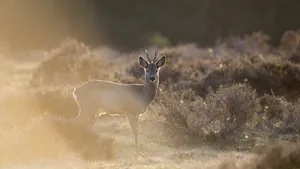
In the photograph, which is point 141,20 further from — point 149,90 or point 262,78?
point 149,90

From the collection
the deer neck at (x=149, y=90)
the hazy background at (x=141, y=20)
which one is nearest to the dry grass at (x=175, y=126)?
the deer neck at (x=149, y=90)

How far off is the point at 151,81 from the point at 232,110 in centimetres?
235

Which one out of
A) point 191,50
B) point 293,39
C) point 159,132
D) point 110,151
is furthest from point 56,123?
point 293,39

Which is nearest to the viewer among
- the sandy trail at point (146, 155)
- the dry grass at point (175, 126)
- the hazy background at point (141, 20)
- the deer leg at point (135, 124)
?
the sandy trail at point (146, 155)

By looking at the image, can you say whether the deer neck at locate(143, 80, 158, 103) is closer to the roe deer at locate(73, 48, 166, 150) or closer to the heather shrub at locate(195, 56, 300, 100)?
the roe deer at locate(73, 48, 166, 150)

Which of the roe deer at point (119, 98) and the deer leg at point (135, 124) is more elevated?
the roe deer at point (119, 98)

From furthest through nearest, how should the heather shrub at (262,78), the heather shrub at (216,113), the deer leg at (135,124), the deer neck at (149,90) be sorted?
the heather shrub at (262,78) → the heather shrub at (216,113) → the deer neck at (149,90) → the deer leg at (135,124)

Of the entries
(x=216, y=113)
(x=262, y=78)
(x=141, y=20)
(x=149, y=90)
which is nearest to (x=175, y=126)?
(x=216, y=113)

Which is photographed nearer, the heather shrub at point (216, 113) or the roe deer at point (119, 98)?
the roe deer at point (119, 98)

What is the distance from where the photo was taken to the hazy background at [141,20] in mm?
52531

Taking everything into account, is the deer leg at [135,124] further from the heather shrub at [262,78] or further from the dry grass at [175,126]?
the heather shrub at [262,78]

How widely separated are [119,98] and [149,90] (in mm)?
680

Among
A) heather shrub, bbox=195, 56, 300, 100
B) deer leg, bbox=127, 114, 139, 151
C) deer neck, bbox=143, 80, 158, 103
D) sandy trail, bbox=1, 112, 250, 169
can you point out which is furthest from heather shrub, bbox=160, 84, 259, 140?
heather shrub, bbox=195, 56, 300, 100

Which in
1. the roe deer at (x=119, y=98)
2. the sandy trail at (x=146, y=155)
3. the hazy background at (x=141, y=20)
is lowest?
the sandy trail at (x=146, y=155)
